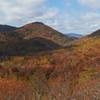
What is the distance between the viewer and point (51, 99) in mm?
15102

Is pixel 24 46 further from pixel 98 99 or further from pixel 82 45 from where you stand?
pixel 98 99

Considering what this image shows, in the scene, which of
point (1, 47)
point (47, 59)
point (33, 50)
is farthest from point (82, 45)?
point (47, 59)

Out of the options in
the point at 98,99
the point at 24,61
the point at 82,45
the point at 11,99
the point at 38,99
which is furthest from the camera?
the point at 82,45

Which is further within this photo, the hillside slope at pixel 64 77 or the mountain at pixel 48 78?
the mountain at pixel 48 78

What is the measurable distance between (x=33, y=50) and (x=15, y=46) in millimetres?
9789

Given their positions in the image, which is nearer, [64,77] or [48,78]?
[64,77]

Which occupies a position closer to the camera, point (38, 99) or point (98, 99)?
point (98, 99)

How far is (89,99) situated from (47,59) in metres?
104

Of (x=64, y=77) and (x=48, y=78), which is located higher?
(x=64, y=77)

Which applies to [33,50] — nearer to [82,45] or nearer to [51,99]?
[82,45]

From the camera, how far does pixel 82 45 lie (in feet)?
547

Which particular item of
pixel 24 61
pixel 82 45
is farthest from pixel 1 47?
pixel 24 61

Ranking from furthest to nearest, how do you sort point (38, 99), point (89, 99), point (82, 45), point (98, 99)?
point (82, 45)
point (38, 99)
point (89, 99)
point (98, 99)

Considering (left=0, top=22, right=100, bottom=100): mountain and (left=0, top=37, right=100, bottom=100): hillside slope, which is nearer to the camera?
(left=0, top=37, right=100, bottom=100): hillside slope
